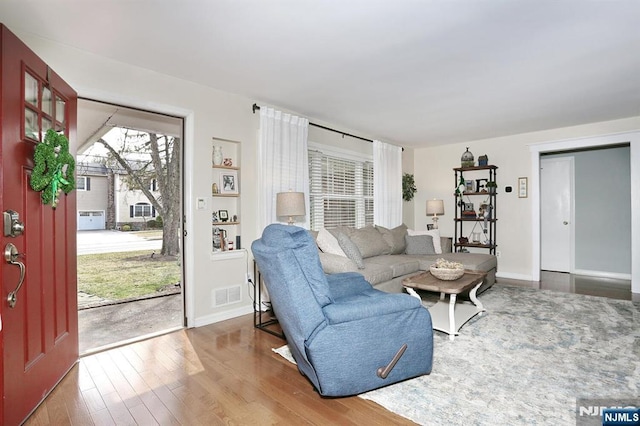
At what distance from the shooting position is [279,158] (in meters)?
4.00

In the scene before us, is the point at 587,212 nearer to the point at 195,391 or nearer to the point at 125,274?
the point at 195,391

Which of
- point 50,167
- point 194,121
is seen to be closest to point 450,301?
point 194,121

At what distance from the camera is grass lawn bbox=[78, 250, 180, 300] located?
193 inches

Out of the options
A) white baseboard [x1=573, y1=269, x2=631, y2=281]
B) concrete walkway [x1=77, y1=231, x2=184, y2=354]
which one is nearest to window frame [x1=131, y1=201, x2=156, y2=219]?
concrete walkway [x1=77, y1=231, x2=184, y2=354]

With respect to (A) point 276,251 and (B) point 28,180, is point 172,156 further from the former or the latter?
(A) point 276,251

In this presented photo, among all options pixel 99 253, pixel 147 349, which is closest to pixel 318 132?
pixel 147 349

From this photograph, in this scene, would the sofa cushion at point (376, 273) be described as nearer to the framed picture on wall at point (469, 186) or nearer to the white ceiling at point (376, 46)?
the white ceiling at point (376, 46)

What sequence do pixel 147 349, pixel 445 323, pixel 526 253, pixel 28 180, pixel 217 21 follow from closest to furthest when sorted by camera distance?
pixel 28 180 → pixel 217 21 → pixel 147 349 → pixel 445 323 → pixel 526 253

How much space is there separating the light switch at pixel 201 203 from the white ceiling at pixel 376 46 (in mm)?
1207

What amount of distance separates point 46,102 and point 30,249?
97cm

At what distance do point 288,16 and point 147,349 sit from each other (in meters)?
2.84

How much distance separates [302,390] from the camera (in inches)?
82.5

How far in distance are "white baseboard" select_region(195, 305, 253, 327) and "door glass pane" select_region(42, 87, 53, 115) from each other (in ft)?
7.15

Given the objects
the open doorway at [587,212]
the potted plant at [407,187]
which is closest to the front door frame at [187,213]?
the potted plant at [407,187]
